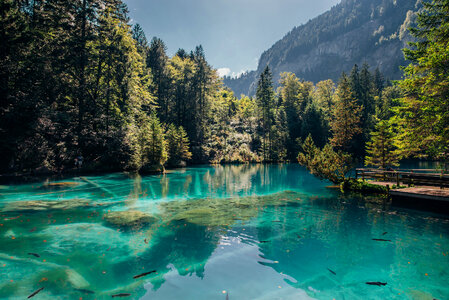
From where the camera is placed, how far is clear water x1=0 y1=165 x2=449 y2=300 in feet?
18.0

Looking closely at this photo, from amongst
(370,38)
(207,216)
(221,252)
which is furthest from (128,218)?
(370,38)

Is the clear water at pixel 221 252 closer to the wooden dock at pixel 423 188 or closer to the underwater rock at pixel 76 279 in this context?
the underwater rock at pixel 76 279

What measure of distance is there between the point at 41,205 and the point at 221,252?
1210 centimetres

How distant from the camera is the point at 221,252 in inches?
299

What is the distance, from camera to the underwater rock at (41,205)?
39.8 ft

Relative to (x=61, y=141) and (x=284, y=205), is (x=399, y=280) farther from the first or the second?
(x=61, y=141)

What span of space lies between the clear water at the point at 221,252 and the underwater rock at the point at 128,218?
100 millimetres

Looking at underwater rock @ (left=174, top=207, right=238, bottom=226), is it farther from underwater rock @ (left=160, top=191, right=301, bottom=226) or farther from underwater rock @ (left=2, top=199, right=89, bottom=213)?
underwater rock @ (left=2, top=199, right=89, bottom=213)

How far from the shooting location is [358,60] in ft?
578

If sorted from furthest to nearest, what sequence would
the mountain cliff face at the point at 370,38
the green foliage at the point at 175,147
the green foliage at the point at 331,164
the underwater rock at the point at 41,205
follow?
the mountain cliff face at the point at 370,38 < the green foliage at the point at 175,147 < the green foliage at the point at 331,164 < the underwater rock at the point at 41,205

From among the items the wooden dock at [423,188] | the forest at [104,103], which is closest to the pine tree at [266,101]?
the forest at [104,103]

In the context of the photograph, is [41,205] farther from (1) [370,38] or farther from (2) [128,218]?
(1) [370,38]

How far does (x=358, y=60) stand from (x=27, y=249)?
216m

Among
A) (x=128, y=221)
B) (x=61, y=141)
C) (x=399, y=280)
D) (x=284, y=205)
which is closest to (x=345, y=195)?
(x=284, y=205)
